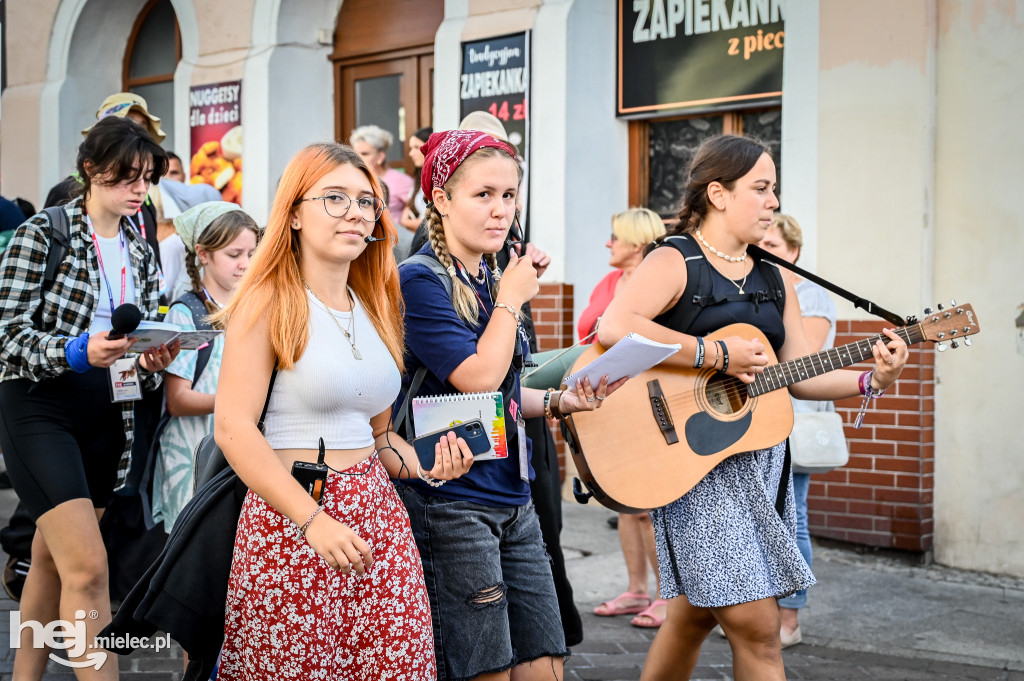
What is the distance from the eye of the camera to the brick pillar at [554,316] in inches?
Answer: 330

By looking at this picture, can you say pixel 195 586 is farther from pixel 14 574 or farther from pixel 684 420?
pixel 14 574

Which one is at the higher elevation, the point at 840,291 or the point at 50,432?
the point at 840,291

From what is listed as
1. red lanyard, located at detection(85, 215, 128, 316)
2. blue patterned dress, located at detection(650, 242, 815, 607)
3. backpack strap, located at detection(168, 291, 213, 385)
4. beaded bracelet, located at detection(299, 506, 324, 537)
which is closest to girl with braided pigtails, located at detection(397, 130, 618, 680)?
beaded bracelet, located at detection(299, 506, 324, 537)

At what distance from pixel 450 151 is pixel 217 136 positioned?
8228 mm

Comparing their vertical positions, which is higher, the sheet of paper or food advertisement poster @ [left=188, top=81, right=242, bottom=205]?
food advertisement poster @ [left=188, top=81, right=242, bottom=205]

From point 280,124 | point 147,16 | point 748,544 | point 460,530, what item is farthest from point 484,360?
point 147,16

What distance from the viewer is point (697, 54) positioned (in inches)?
320

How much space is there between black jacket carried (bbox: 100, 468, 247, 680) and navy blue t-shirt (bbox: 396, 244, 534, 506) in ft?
1.78

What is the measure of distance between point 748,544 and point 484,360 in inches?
50.1

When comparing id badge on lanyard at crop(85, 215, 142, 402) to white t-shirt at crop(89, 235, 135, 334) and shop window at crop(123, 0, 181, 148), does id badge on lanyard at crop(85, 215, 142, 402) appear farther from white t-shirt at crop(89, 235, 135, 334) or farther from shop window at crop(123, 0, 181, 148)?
shop window at crop(123, 0, 181, 148)

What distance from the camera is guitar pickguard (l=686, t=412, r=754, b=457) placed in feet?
12.7

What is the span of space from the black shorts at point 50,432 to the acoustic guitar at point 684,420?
1.73m

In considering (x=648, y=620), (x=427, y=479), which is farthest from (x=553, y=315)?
(x=427, y=479)

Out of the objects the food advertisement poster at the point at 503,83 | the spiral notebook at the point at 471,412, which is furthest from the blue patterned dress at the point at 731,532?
the food advertisement poster at the point at 503,83
